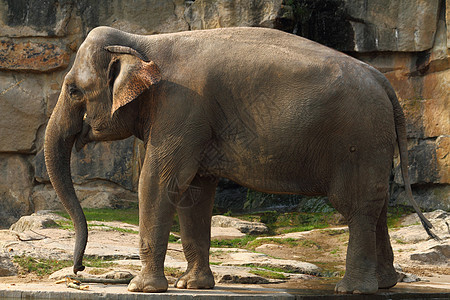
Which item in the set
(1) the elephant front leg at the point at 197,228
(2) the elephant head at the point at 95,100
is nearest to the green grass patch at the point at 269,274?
(1) the elephant front leg at the point at 197,228

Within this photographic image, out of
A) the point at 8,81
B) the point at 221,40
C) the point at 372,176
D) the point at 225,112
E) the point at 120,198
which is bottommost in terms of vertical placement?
the point at 120,198

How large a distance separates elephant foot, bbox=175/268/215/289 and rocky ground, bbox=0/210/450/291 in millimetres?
558

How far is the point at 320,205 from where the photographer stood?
15422 millimetres

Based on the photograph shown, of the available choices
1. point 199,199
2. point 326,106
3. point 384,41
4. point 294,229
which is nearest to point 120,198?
point 294,229

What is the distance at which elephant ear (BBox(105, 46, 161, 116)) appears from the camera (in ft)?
20.4

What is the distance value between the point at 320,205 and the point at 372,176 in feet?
30.7

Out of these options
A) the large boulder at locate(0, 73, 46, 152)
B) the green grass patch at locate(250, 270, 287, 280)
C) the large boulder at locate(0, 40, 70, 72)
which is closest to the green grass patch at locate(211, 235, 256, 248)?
the green grass patch at locate(250, 270, 287, 280)

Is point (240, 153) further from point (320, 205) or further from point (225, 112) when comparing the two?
point (320, 205)

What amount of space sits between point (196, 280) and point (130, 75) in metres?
2.00

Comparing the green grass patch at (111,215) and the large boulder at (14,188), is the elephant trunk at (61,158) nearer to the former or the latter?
the green grass patch at (111,215)

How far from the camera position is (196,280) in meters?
6.72

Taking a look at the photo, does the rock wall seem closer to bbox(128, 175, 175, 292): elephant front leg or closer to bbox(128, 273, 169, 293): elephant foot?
bbox(128, 175, 175, 292): elephant front leg

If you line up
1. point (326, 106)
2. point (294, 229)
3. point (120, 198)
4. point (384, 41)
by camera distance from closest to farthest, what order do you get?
point (326, 106)
point (294, 229)
point (384, 41)
point (120, 198)

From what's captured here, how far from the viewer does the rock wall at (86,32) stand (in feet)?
49.7
